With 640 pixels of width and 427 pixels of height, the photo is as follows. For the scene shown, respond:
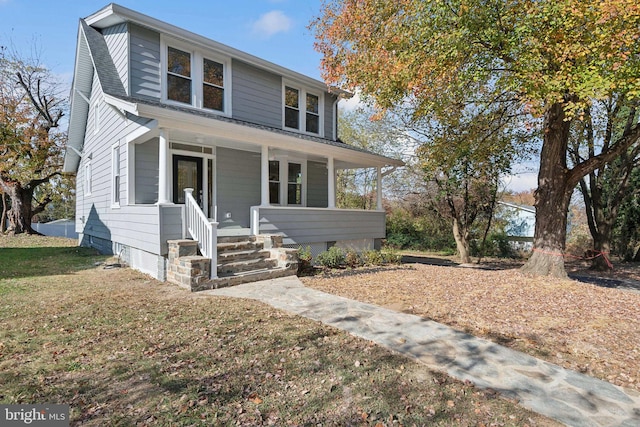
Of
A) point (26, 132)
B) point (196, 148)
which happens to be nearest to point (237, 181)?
point (196, 148)

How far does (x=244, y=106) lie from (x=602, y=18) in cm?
843

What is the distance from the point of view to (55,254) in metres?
11.6

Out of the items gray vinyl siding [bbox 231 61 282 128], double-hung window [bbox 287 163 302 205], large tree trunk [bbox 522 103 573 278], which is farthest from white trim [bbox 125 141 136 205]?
large tree trunk [bbox 522 103 573 278]

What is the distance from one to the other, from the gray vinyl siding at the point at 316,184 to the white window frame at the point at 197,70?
355cm

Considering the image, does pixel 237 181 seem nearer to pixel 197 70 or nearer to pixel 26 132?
pixel 197 70

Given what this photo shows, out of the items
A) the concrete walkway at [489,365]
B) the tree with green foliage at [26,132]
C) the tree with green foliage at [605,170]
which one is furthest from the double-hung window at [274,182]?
the tree with green foliage at [26,132]

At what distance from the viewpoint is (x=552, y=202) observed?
8359mm

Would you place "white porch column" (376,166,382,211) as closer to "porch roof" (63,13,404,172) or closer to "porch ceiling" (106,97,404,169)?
"porch roof" (63,13,404,172)

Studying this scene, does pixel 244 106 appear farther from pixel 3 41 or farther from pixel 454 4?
pixel 3 41

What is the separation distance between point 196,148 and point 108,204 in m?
3.56

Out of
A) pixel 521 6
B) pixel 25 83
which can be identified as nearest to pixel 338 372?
pixel 521 6

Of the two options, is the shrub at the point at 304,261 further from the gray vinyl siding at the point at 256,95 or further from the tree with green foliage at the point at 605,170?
the tree with green foliage at the point at 605,170

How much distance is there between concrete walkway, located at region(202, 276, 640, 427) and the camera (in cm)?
266

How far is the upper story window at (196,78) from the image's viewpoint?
901 centimetres
